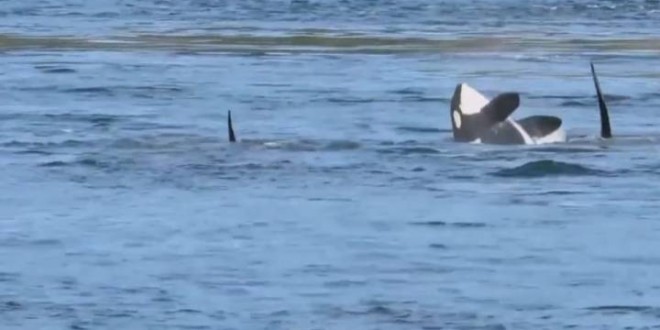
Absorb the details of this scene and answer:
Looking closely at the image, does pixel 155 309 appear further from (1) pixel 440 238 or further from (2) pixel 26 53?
(2) pixel 26 53

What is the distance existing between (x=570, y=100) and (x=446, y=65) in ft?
23.0

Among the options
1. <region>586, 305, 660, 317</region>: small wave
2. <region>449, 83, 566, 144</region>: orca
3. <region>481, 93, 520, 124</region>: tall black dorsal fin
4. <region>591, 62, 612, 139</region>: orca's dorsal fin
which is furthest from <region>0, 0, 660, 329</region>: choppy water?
<region>481, 93, 520, 124</region>: tall black dorsal fin

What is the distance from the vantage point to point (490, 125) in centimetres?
1819

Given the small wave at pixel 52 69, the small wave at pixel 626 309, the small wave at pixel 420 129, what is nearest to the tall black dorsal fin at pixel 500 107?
the small wave at pixel 420 129

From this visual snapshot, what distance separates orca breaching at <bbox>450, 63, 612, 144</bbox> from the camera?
18078 mm

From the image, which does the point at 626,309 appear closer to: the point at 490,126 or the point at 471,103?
the point at 490,126

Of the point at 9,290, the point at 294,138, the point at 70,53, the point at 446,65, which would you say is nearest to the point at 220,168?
the point at 294,138

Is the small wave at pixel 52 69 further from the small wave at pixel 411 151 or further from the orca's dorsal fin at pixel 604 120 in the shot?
the small wave at pixel 411 151

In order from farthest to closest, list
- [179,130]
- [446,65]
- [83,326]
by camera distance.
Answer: [446,65] < [179,130] < [83,326]

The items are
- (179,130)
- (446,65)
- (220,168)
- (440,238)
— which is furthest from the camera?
(446,65)

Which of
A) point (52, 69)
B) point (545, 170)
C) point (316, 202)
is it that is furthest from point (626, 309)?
point (52, 69)

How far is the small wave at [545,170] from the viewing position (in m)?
15.9

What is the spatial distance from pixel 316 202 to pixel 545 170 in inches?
91.8

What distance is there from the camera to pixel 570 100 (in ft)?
77.0
